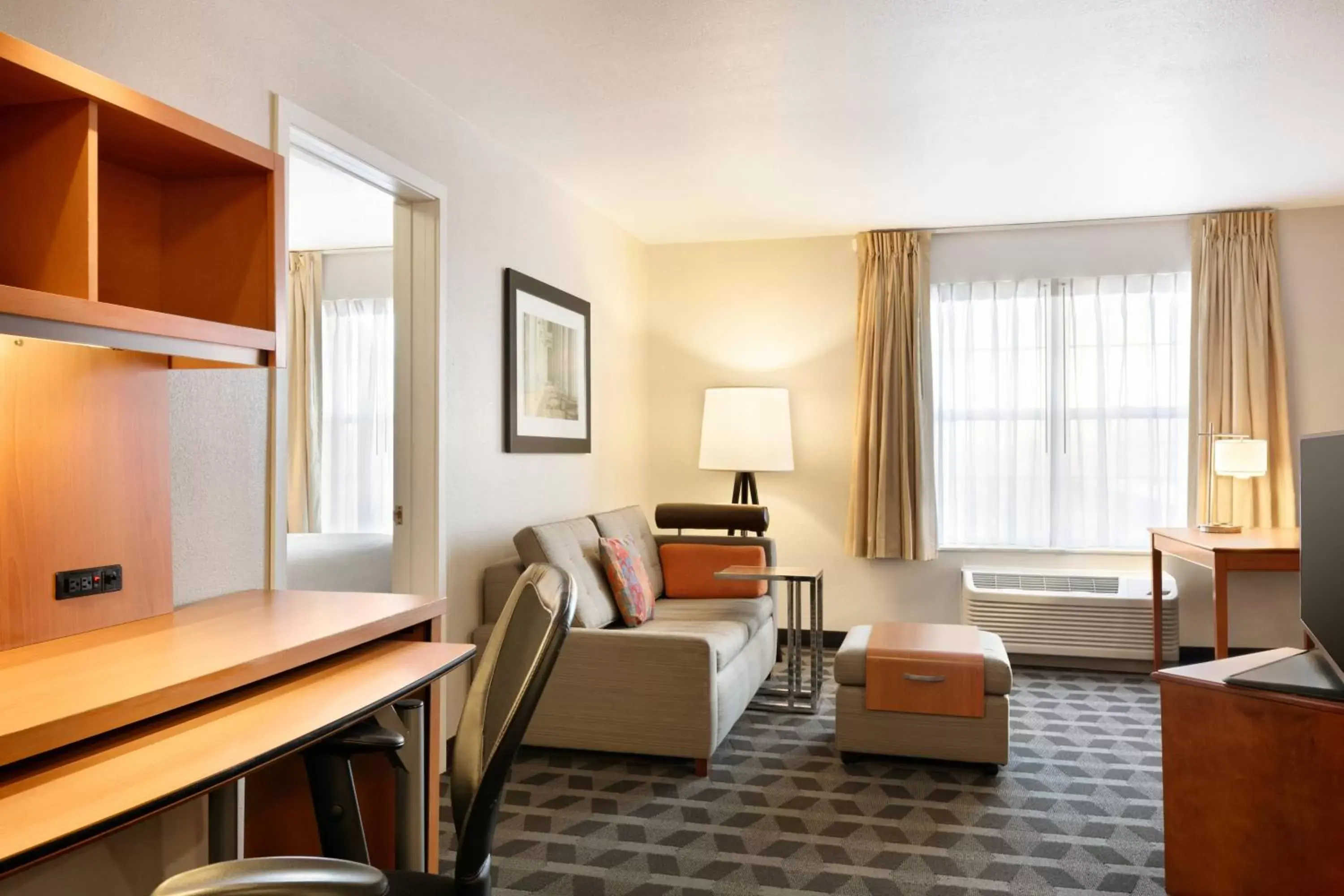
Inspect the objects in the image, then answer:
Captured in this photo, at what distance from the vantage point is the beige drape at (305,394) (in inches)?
242

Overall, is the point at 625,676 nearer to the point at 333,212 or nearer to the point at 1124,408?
the point at 333,212

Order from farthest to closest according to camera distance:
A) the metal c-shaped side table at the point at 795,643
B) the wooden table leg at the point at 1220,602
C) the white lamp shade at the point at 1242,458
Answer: the white lamp shade at the point at 1242,458, the metal c-shaped side table at the point at 795,643, the wooden table leg at the point at 1220,602

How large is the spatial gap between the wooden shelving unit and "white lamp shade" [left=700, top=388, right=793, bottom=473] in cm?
338

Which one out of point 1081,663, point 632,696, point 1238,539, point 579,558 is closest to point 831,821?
point 632,696

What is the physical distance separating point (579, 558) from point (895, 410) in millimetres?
2339

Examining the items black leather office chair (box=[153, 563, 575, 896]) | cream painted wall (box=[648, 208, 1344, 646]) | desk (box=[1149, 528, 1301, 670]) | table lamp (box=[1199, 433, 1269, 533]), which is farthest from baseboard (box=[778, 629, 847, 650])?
black leather office chair (box=[153, 563, 575, 896])

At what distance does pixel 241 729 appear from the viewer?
4.85 ft

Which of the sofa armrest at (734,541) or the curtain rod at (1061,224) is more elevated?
the curtain rod at (1061,224)

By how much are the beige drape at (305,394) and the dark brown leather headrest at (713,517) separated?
2498 mm

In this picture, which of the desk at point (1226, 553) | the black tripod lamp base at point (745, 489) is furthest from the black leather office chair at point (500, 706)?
the black tripod lamp base at point (745, 489)

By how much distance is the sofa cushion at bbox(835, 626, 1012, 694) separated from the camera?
3422 mm

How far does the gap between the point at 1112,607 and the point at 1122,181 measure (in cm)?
212

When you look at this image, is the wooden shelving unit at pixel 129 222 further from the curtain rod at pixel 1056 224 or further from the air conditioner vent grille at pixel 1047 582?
the air conditioner vent grille at pixel 1047 582

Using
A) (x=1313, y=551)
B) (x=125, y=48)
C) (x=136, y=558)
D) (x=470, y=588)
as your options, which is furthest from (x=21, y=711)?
(x=1313, y=551)
